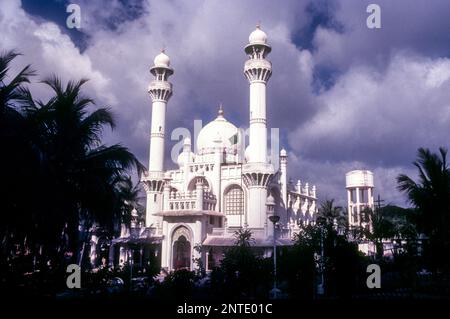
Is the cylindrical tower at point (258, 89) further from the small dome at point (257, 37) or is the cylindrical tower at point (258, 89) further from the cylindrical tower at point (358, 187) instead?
the cylindrical tower at point (358, 187)

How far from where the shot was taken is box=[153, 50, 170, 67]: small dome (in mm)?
43531

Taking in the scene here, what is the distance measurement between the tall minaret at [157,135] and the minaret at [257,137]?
944 centimetres

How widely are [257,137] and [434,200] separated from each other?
19588 mm

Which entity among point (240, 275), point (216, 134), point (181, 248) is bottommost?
point (240, 275)

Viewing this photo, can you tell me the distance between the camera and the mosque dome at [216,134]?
42375mm

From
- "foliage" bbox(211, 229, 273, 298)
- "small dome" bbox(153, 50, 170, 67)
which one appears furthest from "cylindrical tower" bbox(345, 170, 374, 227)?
"foliage" bbox(211, 229, 273, 298)

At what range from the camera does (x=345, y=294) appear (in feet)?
45.5

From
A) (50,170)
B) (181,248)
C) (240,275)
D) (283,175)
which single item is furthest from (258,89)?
(50,170)

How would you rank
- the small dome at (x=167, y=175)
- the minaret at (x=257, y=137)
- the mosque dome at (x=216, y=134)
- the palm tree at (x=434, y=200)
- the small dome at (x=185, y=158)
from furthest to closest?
the mosque dome at (x=216, y=134)
the small dome at (x=167, y=175)
the small dome at (x=185, y=158)
the minaret at (x=257, y=137)
the palm tree at (x=434, y=200)

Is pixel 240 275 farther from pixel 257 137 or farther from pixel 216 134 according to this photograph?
pixel 216 134

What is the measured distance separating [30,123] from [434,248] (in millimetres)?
15819

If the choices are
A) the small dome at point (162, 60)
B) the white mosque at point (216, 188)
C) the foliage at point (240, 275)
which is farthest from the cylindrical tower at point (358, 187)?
the foliage at point (240, 275)

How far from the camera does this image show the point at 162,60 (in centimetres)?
4362
